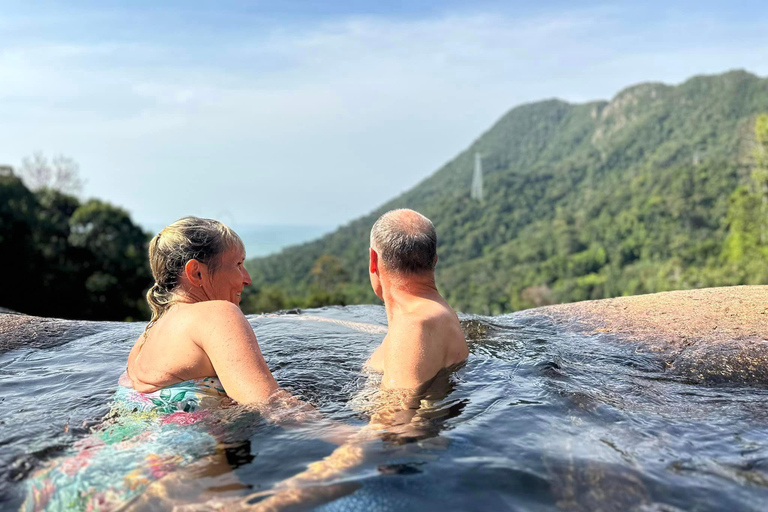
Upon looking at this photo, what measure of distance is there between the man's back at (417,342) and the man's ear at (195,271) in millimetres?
1153

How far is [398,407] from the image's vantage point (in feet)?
11.2

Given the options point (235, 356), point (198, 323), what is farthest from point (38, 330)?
point (235, 356)

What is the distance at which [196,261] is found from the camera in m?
3.26

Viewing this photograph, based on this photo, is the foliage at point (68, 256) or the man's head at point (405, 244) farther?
the foliage at point (68, 256)

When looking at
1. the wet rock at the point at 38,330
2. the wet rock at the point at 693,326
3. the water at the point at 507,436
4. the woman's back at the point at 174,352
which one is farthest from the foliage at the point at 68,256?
the woman's back at the point at 174,352

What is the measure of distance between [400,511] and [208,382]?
4.55ft

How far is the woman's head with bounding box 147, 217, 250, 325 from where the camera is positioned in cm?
323

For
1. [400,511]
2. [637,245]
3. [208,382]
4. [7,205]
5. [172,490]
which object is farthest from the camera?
[637,245]

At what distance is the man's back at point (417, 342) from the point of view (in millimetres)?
3520

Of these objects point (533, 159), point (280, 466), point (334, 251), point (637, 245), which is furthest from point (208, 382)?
point (533, 159)

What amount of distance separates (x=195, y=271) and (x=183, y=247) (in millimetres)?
149

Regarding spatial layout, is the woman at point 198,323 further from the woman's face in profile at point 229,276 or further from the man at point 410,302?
the man at point 410,302

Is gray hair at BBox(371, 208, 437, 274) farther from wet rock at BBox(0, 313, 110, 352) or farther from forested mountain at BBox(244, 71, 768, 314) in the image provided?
forested mountain at BBox(244, 71, 768, 314)

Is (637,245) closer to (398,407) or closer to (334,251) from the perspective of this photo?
(334,251)
